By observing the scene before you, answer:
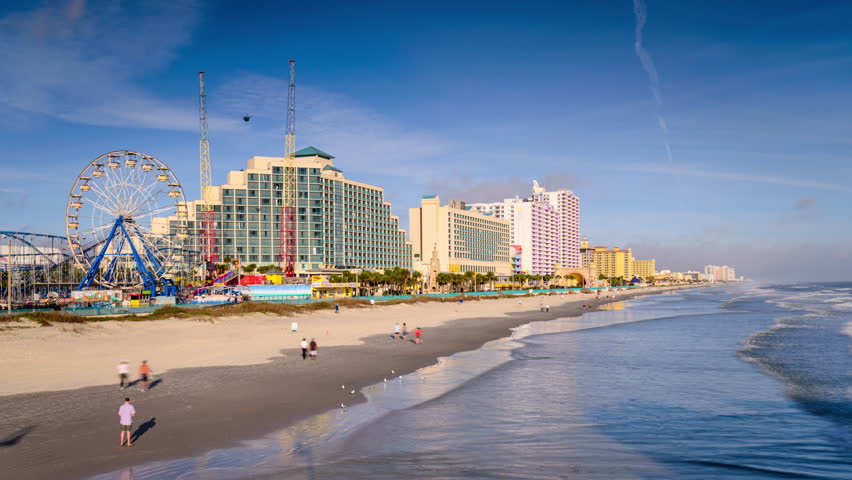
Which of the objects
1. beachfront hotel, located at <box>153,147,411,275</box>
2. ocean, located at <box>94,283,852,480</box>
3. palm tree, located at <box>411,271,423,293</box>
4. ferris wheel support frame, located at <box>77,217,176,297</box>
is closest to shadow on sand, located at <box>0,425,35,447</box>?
ocean, located at <box>94,283,852,480</box>

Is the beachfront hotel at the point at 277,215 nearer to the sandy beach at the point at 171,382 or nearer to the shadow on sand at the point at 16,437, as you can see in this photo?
the sandy beach at the point at 171,382

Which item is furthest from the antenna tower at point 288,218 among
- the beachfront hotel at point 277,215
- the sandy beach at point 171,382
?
the sandy beach at point 171,382

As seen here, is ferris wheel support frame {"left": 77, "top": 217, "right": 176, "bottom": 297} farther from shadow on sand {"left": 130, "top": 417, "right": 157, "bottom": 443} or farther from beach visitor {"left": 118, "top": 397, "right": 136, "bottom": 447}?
beach visitor {"left": 118, "top": 397, "right": 136, "bottom": 447}

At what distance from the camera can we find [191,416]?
70.1 ft

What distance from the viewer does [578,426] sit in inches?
836

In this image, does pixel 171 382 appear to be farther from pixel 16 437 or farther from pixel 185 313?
pixel 185 313

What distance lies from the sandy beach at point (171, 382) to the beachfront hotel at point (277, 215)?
109m

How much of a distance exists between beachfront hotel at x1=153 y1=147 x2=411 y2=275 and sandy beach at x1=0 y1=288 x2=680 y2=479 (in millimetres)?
109021

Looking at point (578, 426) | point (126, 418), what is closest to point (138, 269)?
point (126, 418)

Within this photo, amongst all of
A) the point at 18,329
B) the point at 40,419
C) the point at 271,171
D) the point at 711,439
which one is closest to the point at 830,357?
the point at 711,439

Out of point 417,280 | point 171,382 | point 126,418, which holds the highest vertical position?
point 126,418

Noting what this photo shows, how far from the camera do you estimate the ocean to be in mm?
16344

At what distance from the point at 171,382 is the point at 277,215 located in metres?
142

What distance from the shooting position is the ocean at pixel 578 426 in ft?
53.6
